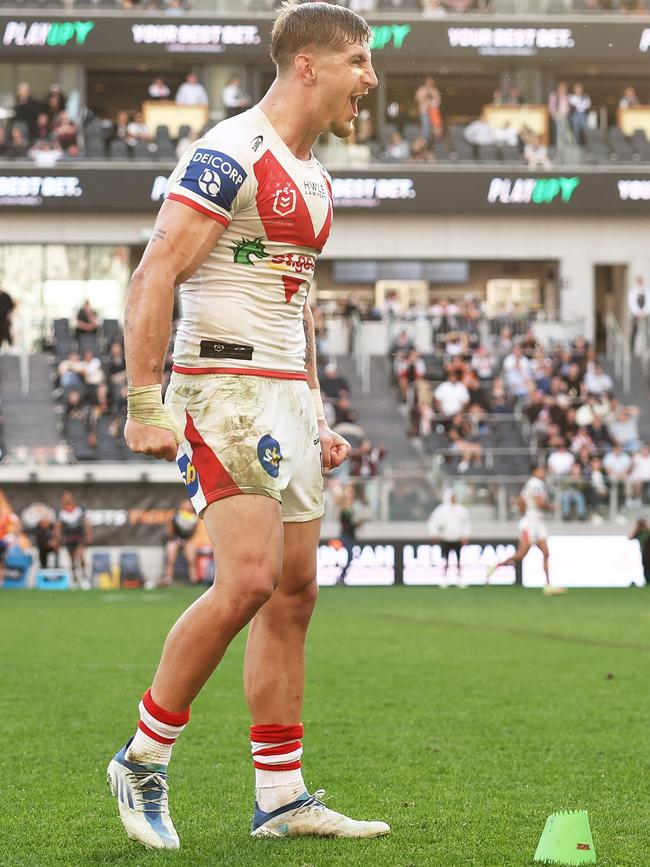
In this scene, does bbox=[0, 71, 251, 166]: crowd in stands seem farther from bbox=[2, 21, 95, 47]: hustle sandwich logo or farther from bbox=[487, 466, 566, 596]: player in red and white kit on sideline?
bbox=[487, 466, 566, 596]: player in red and white kit on sideline

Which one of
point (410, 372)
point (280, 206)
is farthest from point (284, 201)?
point (410, 372)

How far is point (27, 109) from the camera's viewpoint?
38.0 meters

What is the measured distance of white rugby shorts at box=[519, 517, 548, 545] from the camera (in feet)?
73.0

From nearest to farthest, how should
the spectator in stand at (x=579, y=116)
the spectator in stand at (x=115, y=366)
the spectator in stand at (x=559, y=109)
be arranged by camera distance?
1. the spectator in stand at (x=115, y=366)
2. the spectator in stand at (x=559, y=109)
3. the spectator in stand at (x=579, y=116)

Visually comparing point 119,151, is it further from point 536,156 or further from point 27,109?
point 536,156

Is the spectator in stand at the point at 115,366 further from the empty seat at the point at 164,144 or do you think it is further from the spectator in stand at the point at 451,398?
the empty seat at the point at 164,144

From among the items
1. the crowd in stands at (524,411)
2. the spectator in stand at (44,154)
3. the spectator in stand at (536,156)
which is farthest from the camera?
the spectator in stand at (536,156)

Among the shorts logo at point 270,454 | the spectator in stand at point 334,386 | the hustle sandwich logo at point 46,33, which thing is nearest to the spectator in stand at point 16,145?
the hustle sandwich logo at point 46,33

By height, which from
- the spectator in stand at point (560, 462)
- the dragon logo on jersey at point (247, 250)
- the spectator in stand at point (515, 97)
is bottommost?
the spectator in stand at point (560, 462)

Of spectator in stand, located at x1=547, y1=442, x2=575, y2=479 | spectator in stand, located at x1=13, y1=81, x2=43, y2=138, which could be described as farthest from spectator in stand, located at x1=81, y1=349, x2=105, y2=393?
spectator in stand, located at x1=13, y1=81, x2=43, y2=138

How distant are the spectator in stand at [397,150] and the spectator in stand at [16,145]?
8.90m

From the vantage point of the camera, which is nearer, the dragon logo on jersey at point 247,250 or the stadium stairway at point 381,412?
the dragon logo on jersey at point 247,250

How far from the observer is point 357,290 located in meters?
40.1

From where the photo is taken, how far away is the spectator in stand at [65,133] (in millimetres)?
37344
